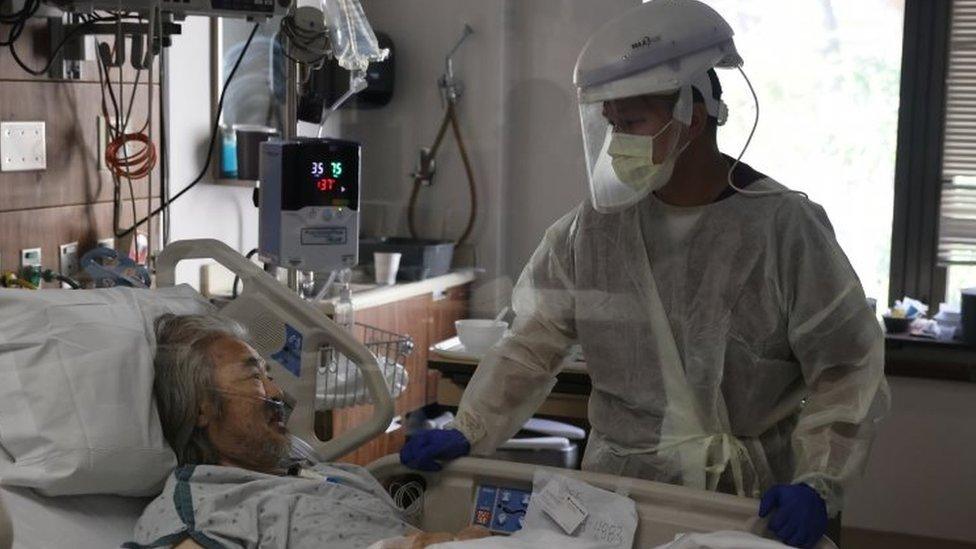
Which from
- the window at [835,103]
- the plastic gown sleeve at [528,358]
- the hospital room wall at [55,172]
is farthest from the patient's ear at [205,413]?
the window at [835,103]

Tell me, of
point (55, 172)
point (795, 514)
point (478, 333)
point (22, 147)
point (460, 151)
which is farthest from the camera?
point (460, 151)

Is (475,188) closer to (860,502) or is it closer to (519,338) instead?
(519,338)

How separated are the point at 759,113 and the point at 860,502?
4.98 ft

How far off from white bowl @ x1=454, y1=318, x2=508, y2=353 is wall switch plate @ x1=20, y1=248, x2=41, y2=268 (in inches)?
37.6

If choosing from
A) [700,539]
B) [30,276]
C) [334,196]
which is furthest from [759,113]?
[30,276]

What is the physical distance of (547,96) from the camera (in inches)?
113

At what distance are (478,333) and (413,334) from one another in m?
0.27

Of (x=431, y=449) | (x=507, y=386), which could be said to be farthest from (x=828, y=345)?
(x=431, y=449)

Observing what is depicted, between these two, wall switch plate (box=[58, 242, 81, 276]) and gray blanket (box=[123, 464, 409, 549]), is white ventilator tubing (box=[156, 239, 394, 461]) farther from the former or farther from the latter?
wall switch plate (box=[58, 242, 81, 276])

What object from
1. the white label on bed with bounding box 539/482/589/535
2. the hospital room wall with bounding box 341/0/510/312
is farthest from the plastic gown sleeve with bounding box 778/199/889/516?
the hospital room wall with bounding box 341/0/510/312

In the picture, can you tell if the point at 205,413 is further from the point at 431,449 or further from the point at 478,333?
the point at 478,333

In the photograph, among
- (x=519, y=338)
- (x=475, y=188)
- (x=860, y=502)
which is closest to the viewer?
(x=519, y=338)

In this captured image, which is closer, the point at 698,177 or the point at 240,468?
the point at 240,468

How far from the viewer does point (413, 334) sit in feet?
10.0
